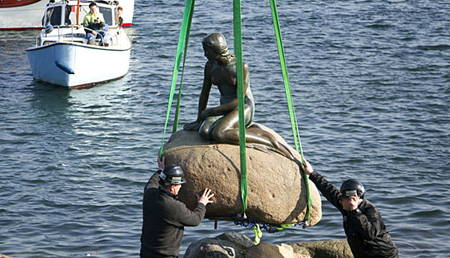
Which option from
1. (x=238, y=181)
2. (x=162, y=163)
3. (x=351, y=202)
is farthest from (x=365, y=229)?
(x=162, y=163)

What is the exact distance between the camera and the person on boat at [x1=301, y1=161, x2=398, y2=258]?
739 centimetres

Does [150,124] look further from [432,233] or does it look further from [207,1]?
[207,1]

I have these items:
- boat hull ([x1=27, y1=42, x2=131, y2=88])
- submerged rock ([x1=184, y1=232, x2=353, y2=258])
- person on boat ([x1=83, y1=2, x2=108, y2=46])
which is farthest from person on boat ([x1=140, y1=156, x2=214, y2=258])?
person on boat ([x1=83, y1=2, x2=108, y2=46])

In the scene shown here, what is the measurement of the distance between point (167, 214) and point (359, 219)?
6.42 feet

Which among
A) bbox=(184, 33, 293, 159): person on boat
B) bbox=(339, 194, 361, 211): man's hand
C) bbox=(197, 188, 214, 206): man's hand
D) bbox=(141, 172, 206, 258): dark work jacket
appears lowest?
bbox=(141, 172, 206, 258): dark work jacket

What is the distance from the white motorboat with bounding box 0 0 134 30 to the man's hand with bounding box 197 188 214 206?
24.0 metres

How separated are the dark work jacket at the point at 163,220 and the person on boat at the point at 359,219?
4.59ft

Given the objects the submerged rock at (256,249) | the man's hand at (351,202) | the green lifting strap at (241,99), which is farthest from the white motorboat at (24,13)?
the man's hand at (351,202)

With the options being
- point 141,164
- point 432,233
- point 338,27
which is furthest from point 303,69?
point 432,233

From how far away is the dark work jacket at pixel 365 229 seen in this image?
7.45 meters

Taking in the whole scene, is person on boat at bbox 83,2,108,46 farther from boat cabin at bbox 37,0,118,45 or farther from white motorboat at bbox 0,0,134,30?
white motorboat at bbox 0,0,134,30

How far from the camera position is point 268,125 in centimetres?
1669

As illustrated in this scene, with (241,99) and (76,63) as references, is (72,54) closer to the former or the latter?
(76,63)

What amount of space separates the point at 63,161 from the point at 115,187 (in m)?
2.08
